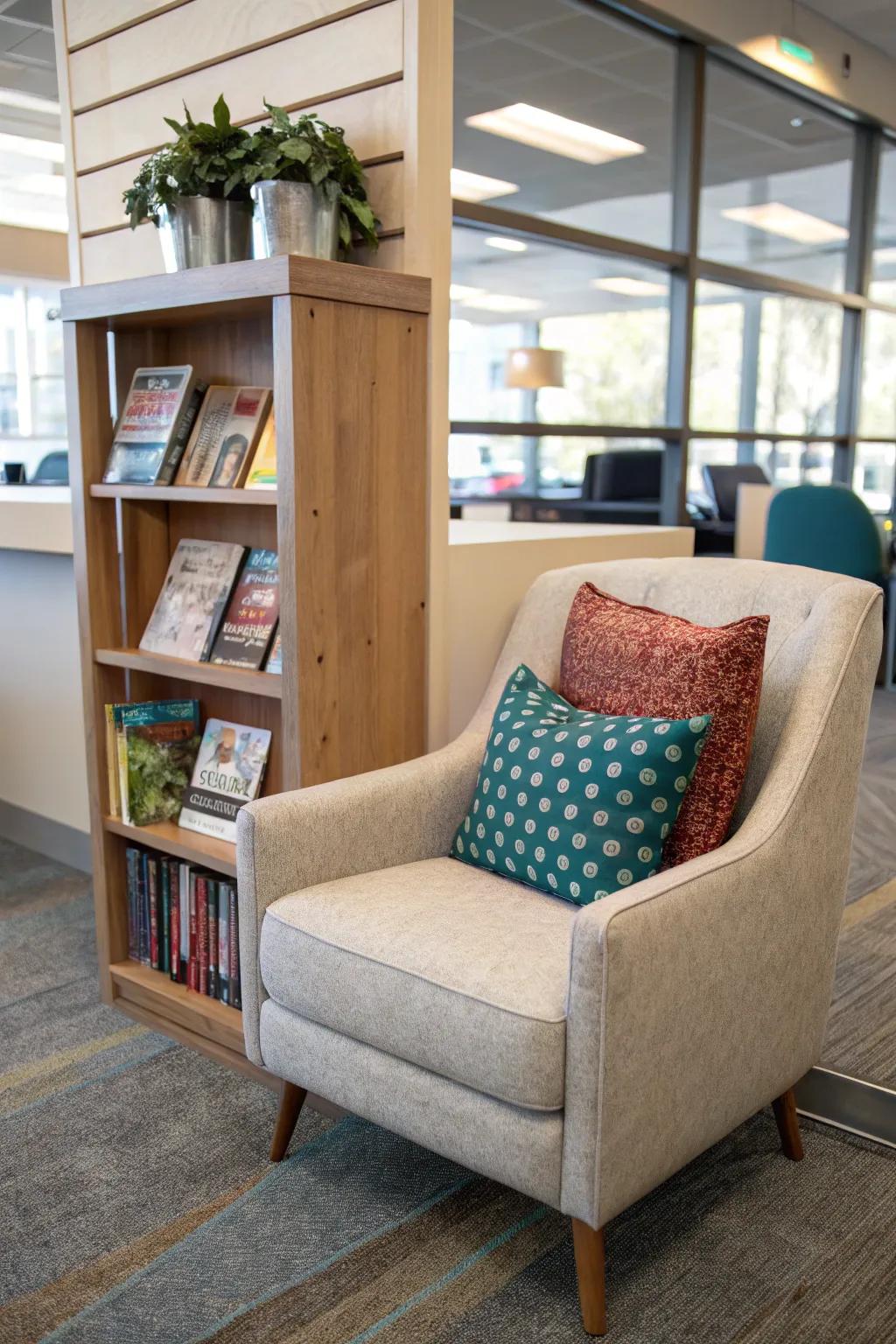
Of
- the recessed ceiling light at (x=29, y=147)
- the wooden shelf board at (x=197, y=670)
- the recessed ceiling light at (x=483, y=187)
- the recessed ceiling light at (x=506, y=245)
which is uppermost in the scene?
the recessed ceiling light at (x=29, y=147)

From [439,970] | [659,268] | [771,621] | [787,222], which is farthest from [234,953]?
[787,222]

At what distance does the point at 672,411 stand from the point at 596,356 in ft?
6.20

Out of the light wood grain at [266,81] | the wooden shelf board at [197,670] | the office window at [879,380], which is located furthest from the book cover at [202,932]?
the office window at [879,380]

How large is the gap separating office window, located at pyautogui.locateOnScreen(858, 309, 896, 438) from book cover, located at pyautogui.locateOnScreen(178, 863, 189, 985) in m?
5.09

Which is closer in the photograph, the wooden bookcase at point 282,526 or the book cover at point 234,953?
the wooden bookcase at point 282,526

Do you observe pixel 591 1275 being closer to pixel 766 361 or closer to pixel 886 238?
pixel 766 361

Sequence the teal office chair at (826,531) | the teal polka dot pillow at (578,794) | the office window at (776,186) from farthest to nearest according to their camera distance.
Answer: the office window at (776,186) < the teal office chair at (826,531) < the teal polka dot pillow at (578,794)

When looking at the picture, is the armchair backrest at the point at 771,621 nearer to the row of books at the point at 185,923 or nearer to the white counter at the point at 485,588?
the white counter at the point at 485,588

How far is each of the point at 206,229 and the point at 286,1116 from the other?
153 cm

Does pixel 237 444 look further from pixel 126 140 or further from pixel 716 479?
pixel 716 479

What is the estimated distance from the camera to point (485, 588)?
7.63ft

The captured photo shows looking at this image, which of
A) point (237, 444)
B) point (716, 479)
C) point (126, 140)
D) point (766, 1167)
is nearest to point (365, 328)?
point (237, 444)

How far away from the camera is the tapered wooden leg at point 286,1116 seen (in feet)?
6.02

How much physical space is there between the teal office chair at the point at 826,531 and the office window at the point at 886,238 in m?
2.07
